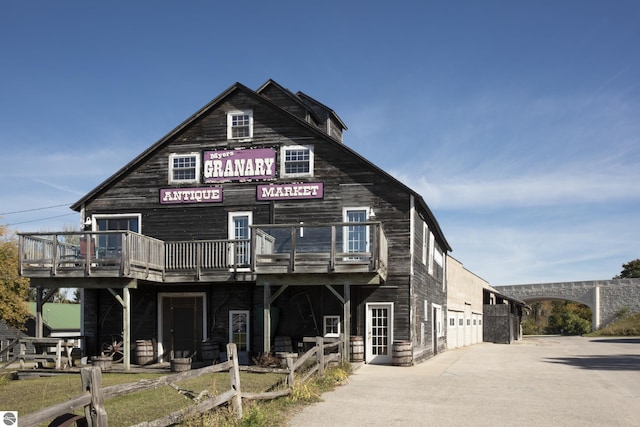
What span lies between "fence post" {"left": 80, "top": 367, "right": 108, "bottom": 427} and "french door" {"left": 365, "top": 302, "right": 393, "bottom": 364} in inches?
656

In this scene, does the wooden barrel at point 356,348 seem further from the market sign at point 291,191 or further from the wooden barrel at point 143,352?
the wooden barrel at point 143,352

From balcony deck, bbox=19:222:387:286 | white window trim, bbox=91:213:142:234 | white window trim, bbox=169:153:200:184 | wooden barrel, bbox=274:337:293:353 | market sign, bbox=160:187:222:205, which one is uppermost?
white window trim, bbox=169:153:200:184

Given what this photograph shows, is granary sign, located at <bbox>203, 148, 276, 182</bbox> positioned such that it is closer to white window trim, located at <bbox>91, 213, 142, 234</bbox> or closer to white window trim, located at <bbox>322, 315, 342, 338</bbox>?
white window trim, located at <bbox>91, 213, 142, 234</bbox>

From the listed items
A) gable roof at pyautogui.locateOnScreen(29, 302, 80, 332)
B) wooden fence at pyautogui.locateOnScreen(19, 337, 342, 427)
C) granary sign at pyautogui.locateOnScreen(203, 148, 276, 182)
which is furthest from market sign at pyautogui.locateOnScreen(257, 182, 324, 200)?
gable roof at pyautogui.locateOnScreen(29, 302, 80, 332)

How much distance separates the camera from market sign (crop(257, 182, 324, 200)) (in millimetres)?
24594

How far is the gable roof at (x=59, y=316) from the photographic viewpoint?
51.8 m

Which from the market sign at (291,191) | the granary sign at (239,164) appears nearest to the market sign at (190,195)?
the granary sign at (239,164)

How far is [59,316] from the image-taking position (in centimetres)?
5375

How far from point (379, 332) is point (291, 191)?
6282 millimetres

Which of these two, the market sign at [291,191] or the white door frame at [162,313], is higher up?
the market sign at [291,191]

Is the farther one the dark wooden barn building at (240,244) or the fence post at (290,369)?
the dark wooden barn building at (240,244)

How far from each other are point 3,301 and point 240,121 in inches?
1163

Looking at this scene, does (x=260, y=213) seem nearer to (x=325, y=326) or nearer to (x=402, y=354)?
(x=325, y=326)

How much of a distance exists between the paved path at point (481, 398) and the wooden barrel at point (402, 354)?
0.41 m
